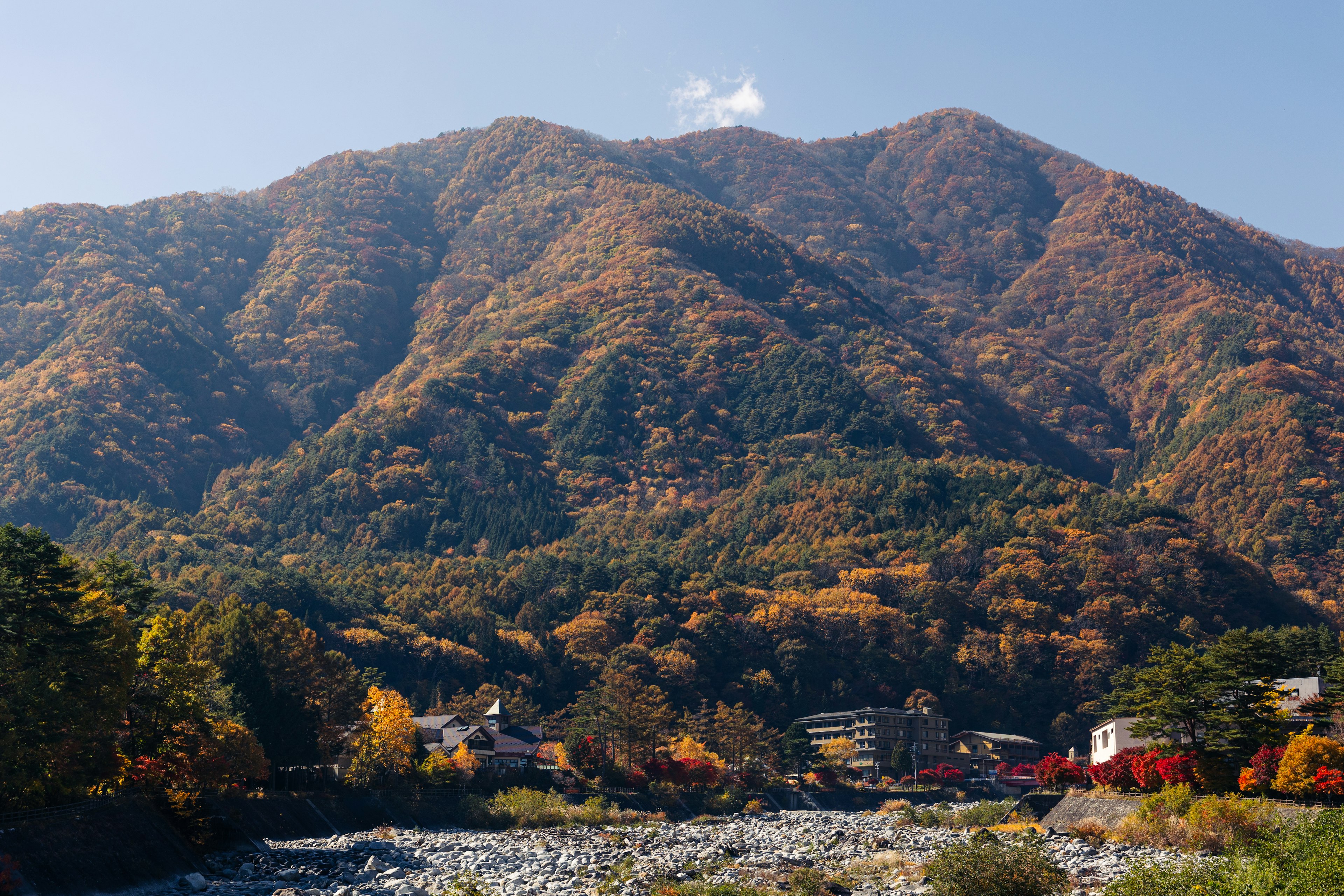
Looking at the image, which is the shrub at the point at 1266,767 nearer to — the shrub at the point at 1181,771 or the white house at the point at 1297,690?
the shrub at the point at 1181,771

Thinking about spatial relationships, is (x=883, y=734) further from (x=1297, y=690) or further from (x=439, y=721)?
(x=1297, y=690)

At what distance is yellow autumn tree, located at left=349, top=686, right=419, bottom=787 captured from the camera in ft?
253

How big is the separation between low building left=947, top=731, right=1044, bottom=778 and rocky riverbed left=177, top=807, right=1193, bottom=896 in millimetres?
66257

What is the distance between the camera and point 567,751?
10269 cm

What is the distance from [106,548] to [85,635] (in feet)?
415

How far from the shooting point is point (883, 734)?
141500 mm

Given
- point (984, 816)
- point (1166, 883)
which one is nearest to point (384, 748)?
point (984, 816)

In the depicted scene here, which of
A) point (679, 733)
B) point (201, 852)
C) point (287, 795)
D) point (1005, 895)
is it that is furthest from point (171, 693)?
point (679, 733)

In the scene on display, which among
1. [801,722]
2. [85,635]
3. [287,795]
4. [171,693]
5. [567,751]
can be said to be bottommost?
[801,722]

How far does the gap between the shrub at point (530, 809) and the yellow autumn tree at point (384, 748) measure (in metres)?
6.78

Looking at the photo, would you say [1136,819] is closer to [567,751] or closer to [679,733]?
[567,751]

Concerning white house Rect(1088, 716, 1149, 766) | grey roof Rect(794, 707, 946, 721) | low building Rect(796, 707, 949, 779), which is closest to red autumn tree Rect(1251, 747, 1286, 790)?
white house Rect(1088, 716, 1149, 766)

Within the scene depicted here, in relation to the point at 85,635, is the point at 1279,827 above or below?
below

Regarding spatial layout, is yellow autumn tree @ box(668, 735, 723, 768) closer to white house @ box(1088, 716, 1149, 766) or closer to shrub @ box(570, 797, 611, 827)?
shrub @ box(570, 797, 611, 827)
